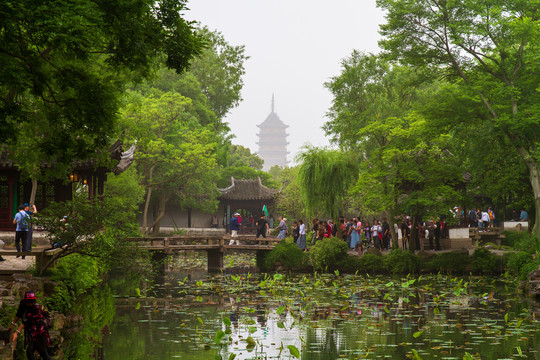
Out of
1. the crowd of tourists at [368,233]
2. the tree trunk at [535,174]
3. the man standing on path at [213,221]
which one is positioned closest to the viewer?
the tree trunk at [535,174]

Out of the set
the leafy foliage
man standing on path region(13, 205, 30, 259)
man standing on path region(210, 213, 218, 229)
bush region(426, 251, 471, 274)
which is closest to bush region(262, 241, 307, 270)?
bush region(426, 251, 471, 274)

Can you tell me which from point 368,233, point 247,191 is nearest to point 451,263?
point 368,233

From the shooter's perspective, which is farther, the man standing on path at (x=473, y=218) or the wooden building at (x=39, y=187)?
the man standing on path at (x=473, y=218)

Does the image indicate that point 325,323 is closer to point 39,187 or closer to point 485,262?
point 485,262

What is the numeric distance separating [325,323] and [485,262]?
11.9m

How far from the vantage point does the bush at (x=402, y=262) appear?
77.8 feet

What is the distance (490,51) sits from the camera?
21906mm

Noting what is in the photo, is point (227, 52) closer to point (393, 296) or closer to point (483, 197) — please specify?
point (483, 197)

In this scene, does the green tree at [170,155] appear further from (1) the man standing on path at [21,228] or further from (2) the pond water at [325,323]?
(1) the man standing on path at [21,228]

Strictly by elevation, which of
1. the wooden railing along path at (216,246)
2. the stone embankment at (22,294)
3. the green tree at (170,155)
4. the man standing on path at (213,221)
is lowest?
the stone embankment at (22,294)

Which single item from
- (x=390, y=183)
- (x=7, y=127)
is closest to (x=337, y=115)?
(x=390, y=183)

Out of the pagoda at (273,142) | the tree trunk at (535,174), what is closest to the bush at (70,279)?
the tree trunk at (535,174)

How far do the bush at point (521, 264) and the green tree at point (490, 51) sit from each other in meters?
1.31

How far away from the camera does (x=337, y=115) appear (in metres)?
37.5
